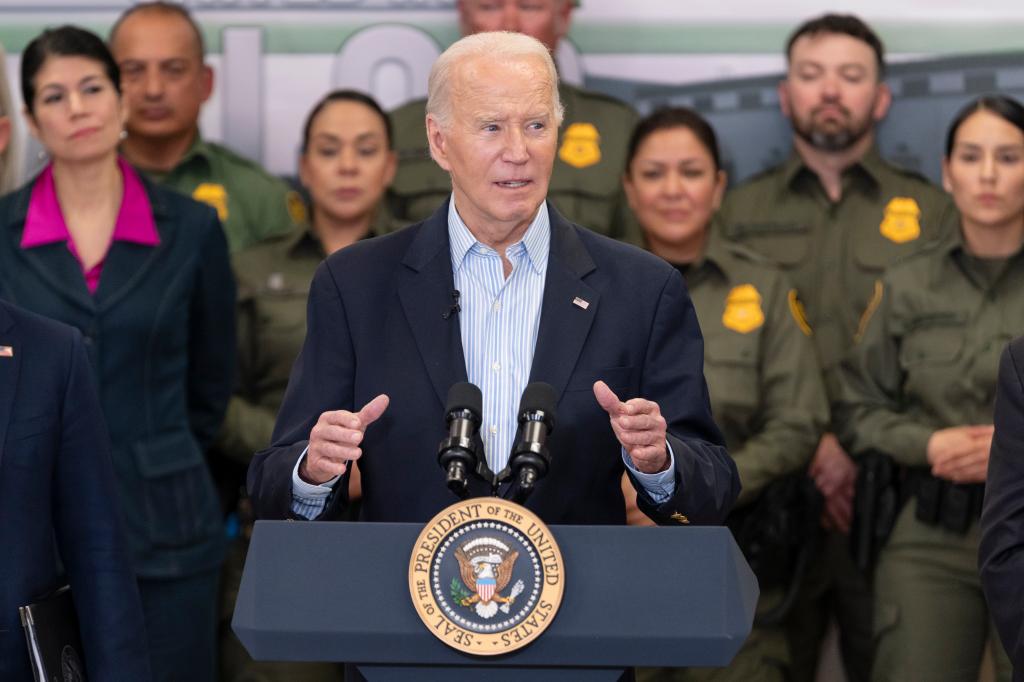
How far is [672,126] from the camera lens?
548 cm

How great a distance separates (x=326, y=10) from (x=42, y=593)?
3647 millimetres

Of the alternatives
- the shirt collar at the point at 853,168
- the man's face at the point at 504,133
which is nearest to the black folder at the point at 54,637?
the man's face at the point at 504,133

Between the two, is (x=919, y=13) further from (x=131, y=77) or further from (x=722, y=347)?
(x=131, y=77)

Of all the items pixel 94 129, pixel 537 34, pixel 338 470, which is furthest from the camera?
pixel 537 34

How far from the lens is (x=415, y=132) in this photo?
A: 5.96m

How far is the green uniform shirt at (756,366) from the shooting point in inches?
203

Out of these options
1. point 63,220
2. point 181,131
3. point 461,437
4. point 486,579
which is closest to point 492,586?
point 486,579

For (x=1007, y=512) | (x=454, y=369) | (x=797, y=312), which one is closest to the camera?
(x=1007, y=512)

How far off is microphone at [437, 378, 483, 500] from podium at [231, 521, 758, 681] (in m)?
0.11

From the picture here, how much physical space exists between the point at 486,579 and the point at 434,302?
75 centimetres

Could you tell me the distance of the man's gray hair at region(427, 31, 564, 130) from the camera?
2973 millimetres

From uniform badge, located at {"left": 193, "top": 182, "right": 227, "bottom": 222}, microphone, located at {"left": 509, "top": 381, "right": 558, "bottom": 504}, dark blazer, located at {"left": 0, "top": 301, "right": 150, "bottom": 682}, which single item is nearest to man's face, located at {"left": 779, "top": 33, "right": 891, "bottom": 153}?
uniform badge, located at {"left": 193, "top": 182, "right": 227, "bottom": 222}

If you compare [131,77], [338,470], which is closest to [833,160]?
[131,77]

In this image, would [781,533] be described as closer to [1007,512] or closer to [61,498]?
[1007,512]
